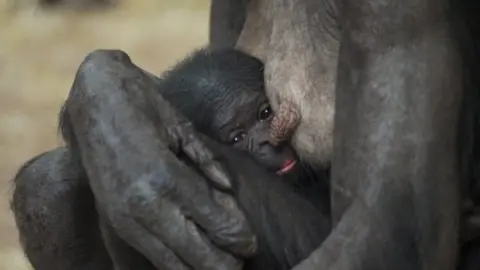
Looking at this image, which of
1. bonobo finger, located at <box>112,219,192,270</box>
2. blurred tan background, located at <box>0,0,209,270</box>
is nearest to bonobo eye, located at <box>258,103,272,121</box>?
bonobo finger, located at <box>112,219,192,270</box>

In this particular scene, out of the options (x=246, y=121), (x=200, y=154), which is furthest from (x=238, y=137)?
(x=200, y=154)

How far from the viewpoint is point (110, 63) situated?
1.12 meters

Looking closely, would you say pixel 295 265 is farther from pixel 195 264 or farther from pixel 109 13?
pixel 109 13

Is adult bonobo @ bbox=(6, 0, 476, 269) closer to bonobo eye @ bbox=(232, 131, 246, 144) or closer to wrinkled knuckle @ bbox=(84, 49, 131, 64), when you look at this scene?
wrinkled knuckle @ bbox=(84, 49, 131, 64)

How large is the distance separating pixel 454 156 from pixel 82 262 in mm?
406

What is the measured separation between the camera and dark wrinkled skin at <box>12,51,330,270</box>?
3.44ft

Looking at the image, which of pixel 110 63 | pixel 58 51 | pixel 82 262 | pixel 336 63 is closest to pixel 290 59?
pixel 336 63

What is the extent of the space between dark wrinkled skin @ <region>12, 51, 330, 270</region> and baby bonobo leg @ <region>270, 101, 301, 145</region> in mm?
41

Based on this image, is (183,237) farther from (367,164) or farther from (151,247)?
(367,164)

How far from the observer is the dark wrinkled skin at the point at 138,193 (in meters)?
1.05

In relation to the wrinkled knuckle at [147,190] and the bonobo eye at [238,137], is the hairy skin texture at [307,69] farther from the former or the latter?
the wrinkled knuckle at [147,190]

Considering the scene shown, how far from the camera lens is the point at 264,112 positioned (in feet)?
4.07

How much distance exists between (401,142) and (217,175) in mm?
174

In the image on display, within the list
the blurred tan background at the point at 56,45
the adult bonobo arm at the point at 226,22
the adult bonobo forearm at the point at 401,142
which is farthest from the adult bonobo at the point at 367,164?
the blurred tan background at the point at 56,45
